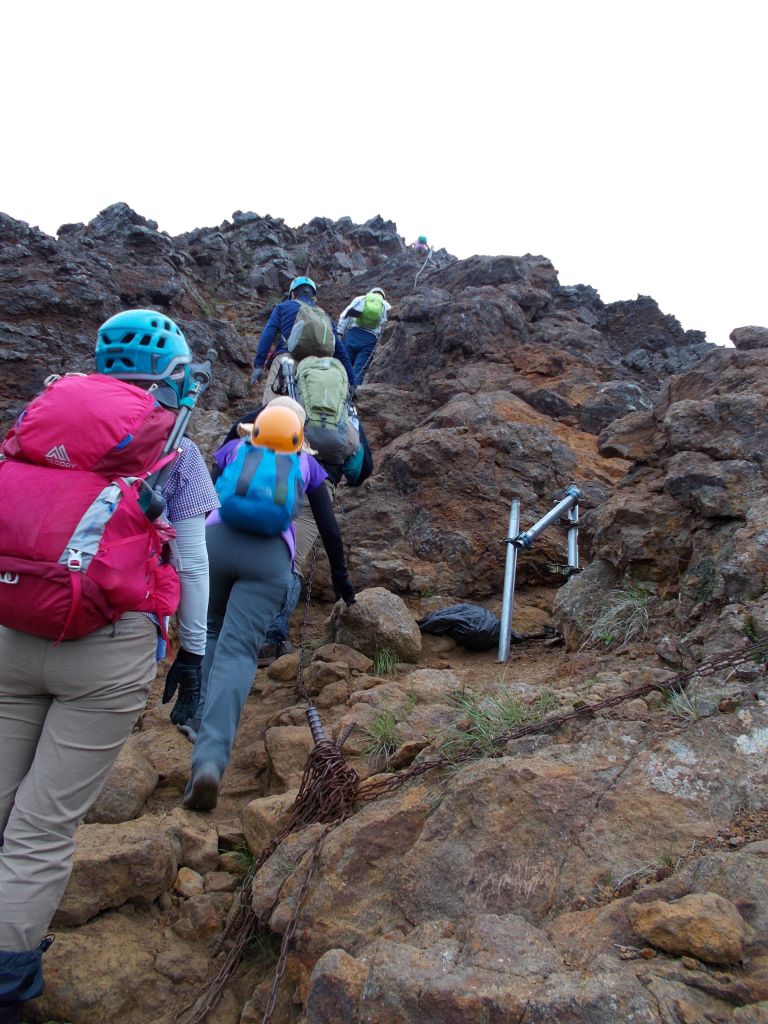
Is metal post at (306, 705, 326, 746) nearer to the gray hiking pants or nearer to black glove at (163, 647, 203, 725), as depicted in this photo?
the gray hiking pants

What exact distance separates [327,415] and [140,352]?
350cm

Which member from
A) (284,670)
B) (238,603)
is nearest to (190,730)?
(238,603)

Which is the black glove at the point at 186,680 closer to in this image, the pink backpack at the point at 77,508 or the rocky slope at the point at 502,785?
the rocky slope at the point at 502,785

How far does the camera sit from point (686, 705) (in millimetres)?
3320

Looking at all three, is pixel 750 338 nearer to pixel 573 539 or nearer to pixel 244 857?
pixel 573 539

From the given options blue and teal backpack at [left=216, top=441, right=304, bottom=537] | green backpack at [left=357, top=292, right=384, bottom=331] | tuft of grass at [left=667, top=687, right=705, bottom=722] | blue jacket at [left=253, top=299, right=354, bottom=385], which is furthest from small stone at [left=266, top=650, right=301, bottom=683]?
green backpack at [left=357, top=292, right=384, bottom=331]

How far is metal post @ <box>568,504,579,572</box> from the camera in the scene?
22.0 feet

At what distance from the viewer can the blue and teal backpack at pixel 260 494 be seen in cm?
404

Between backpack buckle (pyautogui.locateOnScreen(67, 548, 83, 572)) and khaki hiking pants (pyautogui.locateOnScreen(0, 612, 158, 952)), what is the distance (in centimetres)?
29

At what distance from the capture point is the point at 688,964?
6.82ft

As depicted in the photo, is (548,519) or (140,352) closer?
(140,352)

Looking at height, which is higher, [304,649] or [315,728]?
[315,728]

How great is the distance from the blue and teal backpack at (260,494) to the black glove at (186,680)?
0.88m

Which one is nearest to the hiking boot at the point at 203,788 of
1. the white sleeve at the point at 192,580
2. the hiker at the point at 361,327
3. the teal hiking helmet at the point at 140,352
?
the white sleeve at the point at 192,580
